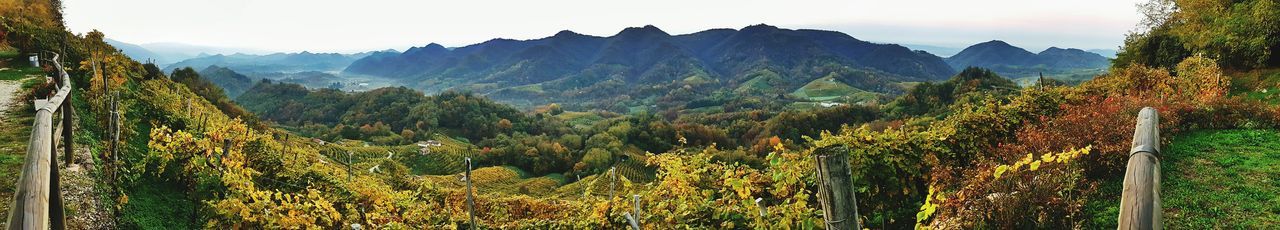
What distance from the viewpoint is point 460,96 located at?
363ft

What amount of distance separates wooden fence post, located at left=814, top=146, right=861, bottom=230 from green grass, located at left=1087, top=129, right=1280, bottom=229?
403 centimetres

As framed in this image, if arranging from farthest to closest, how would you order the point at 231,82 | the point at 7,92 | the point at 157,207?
1. the point at 231,82
2. the point at 7,92
3. the point at 157,207

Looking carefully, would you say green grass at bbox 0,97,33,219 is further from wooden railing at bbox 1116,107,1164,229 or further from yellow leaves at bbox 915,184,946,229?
wooden railing at bbox 1116,107,1164,229

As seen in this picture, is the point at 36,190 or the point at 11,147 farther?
the point at 11,147

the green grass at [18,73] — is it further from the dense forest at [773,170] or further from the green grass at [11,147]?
the green grass at [11,147]

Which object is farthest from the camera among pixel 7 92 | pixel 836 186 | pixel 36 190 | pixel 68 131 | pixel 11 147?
pixel 7 92

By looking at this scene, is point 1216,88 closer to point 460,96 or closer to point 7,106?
point 7,106

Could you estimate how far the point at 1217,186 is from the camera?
5.84 m

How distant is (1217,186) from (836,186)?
6.15 metres

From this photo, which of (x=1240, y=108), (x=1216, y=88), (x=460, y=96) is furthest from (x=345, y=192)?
(x=460, y=96)

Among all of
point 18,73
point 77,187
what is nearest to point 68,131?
point 77,187

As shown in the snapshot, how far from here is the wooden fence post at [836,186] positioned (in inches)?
99.2

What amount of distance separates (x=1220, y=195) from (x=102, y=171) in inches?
466

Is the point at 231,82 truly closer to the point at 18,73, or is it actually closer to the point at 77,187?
the point at 18,73
